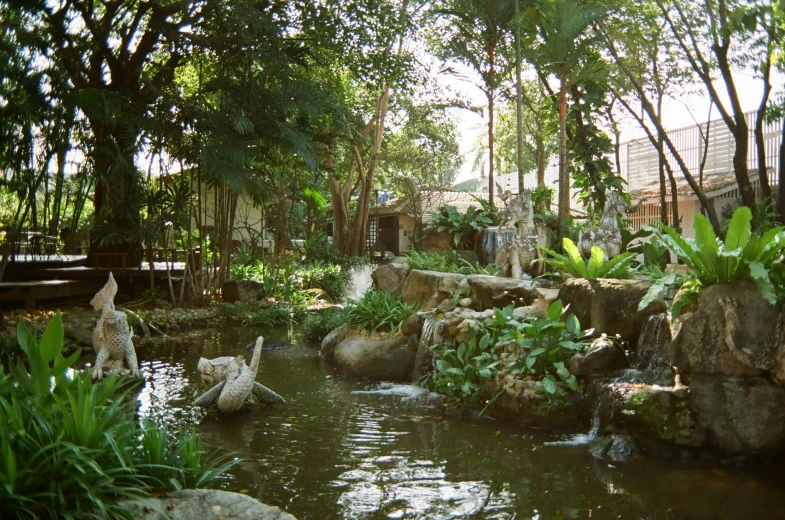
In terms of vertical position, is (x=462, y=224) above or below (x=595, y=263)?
above

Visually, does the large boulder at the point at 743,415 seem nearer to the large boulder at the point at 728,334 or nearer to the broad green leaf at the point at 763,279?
the large boulder at the point at 728,334

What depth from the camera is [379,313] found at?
1100 centimetres

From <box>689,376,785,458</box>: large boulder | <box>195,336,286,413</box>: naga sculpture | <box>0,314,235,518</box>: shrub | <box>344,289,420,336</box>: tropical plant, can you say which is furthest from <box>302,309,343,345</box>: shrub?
<box>0,314,235,518</box>: shrub

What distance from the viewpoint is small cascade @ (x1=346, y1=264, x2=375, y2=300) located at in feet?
64.1

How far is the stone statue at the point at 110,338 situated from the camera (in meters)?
7.97

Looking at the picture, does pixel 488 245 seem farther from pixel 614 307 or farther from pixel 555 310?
pixel 555 310

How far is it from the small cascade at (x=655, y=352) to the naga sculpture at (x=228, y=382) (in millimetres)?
3953

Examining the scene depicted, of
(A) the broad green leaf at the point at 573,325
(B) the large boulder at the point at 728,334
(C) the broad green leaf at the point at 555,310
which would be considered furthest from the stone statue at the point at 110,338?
(B) the large boulder at the point at 728,334

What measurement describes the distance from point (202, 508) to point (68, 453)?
70 centimetres

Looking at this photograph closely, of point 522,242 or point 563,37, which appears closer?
point 522,242

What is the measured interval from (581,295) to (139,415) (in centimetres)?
497

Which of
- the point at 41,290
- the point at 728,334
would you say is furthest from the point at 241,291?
the point at 728,334

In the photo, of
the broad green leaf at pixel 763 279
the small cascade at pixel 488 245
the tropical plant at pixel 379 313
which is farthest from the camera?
the small cascade at pixel 488 245

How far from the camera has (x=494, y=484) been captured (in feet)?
18.4
